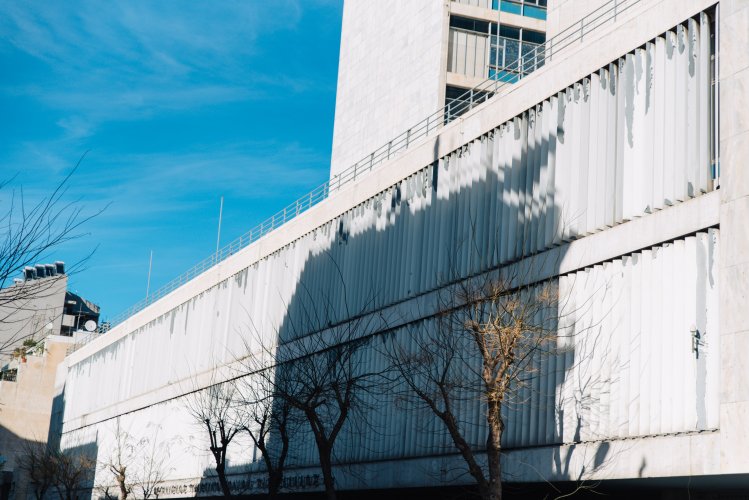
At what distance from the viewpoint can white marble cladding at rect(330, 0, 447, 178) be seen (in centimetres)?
6141

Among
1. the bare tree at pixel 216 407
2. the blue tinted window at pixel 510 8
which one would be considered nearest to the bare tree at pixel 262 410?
the bare tree at pixel 216 407

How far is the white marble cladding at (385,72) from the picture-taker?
61.4 metres

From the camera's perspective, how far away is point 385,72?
219 feet

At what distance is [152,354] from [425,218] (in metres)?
34.0

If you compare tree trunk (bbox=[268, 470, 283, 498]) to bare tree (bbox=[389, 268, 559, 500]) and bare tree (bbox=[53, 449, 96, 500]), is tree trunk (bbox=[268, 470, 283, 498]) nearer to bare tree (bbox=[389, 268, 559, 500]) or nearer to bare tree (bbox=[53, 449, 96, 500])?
bare tree (bbox=[389, 268, 559, 500])

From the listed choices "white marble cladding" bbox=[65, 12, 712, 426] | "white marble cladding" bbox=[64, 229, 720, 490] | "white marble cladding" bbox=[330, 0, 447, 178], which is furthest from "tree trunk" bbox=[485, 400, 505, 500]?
"white marble cladding" bbox=[330, 0, 447, 178]

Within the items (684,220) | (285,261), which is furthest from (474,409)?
(285,261)

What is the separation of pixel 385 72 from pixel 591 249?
40.0 meters

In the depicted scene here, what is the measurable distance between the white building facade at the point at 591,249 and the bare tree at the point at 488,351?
480mm

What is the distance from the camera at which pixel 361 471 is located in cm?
3919

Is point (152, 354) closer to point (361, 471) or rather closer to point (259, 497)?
point (259, 497)

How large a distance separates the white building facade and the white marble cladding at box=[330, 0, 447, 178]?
55.0ft

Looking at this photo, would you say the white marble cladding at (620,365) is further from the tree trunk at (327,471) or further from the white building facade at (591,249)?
the tree trunk at (327,471)

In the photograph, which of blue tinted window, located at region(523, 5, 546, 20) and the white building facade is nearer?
the white building facade
